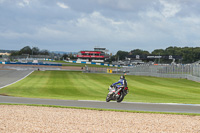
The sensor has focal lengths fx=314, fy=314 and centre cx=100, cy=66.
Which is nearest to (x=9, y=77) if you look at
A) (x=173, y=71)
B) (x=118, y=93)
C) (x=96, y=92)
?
(x=96, y=92)

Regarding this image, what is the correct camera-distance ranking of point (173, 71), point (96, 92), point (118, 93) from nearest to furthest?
point (118, 93) < point (96, 92) < point (173, 71)

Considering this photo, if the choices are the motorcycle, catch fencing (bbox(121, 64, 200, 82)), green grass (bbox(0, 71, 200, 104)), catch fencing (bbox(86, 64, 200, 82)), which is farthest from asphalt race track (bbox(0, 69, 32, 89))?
catch fencing (bbox(121, 64, 200, 82))

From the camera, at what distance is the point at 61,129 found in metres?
11.0

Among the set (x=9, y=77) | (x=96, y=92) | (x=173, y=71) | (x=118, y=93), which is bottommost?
(x=9, y=77)

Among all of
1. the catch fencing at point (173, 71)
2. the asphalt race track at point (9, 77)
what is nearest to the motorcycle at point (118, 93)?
the asphalt race track at point (9, 77)

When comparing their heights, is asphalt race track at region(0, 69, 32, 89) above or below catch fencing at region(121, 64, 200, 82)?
below

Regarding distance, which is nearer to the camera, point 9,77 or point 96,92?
point 96,92

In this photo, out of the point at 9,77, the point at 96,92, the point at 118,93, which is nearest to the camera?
the point at 118,93

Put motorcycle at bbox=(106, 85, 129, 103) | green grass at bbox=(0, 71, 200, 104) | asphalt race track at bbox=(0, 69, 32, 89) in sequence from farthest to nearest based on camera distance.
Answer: asphalt race track at bbox=(0, 69, 32, 89), green grass at bbox=(0, 71, 200, 104), motorcycle at bbox=(106, 85, 129, 103)

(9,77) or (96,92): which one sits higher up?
(96,92)

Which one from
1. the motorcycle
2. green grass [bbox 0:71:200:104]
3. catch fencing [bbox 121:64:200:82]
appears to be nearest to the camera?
the motorcycle

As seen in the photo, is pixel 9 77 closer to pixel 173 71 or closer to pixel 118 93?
pixel 173 71

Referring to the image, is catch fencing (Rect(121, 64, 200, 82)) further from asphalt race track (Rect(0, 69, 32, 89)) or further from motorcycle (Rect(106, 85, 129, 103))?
motorcycle (Rect(106, 85, 129, 103))

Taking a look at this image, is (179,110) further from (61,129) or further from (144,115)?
(61,129)
